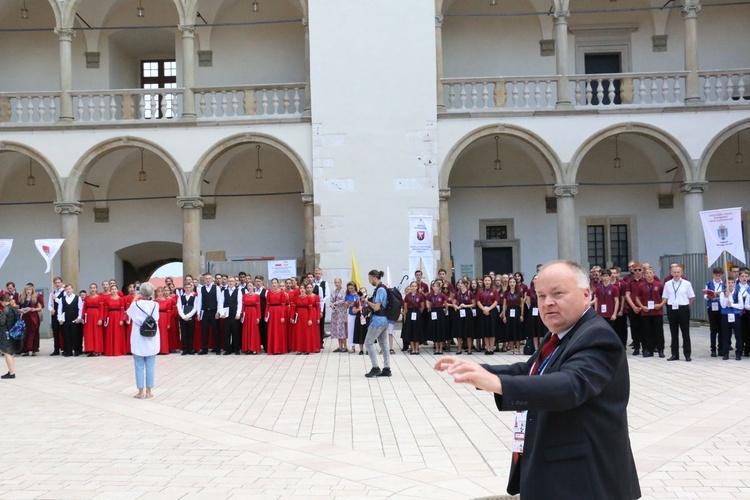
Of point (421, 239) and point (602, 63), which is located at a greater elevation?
point (602, 63)

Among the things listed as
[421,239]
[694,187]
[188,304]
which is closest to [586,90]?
[694,187]

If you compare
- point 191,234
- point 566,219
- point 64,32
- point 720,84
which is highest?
point 64,32

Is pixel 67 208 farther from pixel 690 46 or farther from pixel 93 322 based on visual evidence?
pixel 690 46

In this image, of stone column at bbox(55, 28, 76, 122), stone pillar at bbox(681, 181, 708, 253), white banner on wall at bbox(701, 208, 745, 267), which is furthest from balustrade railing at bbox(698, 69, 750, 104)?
stone column at bbox(55, 28, 76, 122)

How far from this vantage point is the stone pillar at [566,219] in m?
22.0

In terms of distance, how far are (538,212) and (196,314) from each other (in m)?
11.9

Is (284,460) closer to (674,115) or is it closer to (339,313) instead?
(339,313)

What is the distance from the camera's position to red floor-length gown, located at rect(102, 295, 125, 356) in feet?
58.7

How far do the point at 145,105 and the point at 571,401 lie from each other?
22161mm

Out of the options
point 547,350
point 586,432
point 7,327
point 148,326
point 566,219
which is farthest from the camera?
point 566,219

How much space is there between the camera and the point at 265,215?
84.3 feet

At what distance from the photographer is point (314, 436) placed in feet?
27.4

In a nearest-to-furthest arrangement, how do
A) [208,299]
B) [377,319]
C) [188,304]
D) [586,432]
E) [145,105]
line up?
1. [586,432]
2. [377,319]
3. [208,299]
4. [188,304]
5. [145,105]

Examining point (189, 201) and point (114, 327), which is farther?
point (189, 201)
